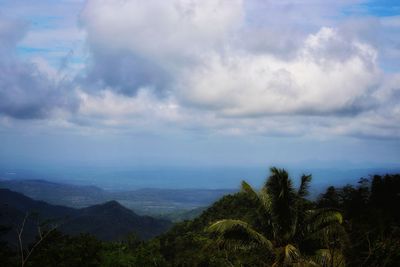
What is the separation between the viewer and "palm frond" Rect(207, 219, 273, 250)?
65.2 ft

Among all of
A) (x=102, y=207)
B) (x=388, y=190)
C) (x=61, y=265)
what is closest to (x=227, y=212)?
(x=388, y=190)

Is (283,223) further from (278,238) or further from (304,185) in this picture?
(304,185)

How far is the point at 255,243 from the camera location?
66.2ft

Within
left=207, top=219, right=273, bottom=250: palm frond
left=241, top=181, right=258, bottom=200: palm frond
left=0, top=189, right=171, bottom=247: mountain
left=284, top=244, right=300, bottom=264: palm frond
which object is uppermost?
left=241, top=181, right=258, bottom=200: palm frond

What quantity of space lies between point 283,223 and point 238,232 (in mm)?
2036

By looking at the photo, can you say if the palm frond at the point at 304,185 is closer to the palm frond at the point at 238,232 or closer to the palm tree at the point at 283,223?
the palm tree at the point at 283,223

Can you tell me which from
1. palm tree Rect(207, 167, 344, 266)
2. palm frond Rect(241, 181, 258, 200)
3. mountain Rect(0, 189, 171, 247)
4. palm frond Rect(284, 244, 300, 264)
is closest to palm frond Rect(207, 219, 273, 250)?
palm tree Rect(207, 167, 344, 266)

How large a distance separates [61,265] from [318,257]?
12.3 meters

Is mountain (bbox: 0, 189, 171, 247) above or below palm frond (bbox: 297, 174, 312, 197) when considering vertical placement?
below

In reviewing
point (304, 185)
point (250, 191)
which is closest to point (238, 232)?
point (250, 191)

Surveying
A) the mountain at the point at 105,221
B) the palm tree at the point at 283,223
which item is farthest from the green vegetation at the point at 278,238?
the mountain at the point at 105,221

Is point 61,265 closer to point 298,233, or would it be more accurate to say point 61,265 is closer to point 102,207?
point 298,233

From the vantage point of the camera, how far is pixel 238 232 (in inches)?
Answer: 795

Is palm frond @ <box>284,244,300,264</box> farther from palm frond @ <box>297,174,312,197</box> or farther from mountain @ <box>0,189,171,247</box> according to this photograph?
mountain @ <box>0,189,171,247</box>
